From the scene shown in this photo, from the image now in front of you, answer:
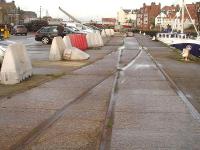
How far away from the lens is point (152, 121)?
8641 millimetres

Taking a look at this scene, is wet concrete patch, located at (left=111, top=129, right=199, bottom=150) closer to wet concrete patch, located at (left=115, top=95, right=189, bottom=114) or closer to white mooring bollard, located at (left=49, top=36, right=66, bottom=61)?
wet concrete patch, located at (left=115, top=95, right=189, bottom=114)

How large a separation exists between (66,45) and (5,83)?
35.3 feet

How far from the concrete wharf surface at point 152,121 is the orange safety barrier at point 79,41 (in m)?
17.1

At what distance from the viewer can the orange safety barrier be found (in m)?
30.6

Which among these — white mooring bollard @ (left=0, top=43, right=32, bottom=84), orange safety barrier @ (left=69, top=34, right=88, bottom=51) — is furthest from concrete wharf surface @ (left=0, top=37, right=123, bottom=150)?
orange safety barrier @ (left=69, top=34, right=88, bottom=51)

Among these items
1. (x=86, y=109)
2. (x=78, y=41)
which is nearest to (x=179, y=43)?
(x=78, y=41)

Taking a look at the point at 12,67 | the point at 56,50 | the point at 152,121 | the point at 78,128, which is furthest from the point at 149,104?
the point at 56,50

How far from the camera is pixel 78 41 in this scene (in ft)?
105

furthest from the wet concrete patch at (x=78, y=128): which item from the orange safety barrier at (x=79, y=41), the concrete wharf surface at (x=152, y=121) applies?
the orange safety barrier at (x=79, y=41)

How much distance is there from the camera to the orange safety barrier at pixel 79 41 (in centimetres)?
3063

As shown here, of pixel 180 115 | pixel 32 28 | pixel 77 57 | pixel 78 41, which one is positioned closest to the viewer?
pixel 180 115

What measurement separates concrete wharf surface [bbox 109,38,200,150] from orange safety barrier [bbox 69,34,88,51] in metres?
17.1

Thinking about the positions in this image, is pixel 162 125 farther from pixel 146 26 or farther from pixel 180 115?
pixel 146 26

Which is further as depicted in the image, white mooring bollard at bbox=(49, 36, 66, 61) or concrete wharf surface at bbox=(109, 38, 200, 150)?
white mooring bollard at bbox=(49, 36, 66, 61)
